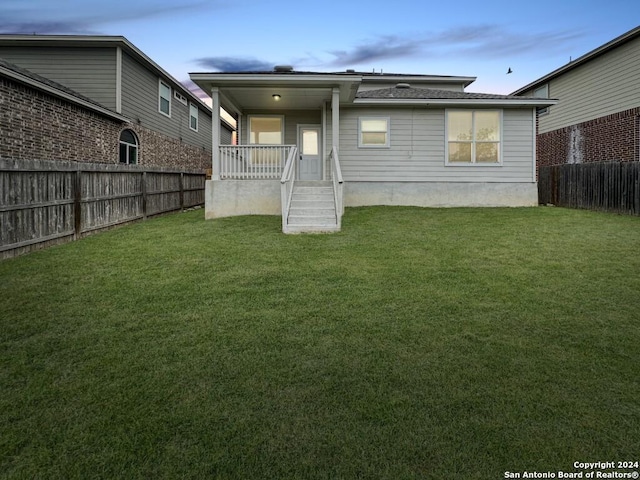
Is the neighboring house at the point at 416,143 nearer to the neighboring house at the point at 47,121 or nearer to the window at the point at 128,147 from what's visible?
the neighboring house at the point at 47,121

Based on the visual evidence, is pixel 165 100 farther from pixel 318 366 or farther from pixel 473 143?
pixel 318 366

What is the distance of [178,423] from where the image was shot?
252 centimetres

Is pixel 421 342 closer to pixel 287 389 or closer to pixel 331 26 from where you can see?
pixel 287 389

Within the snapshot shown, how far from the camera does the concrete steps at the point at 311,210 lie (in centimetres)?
918

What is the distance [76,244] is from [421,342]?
718cm

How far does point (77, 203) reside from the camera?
8.65 meters

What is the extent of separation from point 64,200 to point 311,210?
522cm

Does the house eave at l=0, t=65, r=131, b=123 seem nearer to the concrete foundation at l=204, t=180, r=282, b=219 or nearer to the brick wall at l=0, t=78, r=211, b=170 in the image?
the brick wall at l=0, t=78, r=211, b=170

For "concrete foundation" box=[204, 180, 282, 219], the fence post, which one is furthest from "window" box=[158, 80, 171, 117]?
the fence post

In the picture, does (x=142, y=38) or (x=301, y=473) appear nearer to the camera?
(x=301, y=473)

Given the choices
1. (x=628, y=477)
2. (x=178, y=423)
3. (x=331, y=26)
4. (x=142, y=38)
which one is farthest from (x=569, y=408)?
(x=142, y=38)

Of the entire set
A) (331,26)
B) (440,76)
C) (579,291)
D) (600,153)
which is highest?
(331,26)

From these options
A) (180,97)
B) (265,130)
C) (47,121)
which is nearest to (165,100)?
(180,97)

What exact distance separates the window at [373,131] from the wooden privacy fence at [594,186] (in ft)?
22.0
